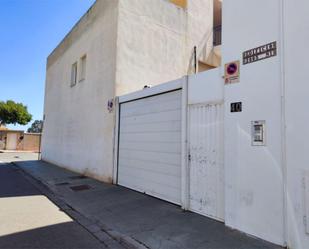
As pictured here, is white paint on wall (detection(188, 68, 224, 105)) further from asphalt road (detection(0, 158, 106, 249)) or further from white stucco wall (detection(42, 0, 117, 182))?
white stucco wall (detection(42, 0, 117, 182))

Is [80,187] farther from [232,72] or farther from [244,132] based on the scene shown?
[232,72]

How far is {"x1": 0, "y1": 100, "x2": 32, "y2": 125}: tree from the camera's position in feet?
128

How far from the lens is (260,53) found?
4191mm

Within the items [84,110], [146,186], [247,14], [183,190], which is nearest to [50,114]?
[84,110]

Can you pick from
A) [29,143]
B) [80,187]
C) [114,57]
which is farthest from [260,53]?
[29,143]

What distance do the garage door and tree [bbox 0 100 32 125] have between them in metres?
37.1

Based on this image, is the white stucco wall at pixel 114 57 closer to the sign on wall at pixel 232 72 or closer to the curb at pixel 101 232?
the curb at pixel 101 232

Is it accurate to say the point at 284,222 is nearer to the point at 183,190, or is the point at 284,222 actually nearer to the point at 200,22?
the point at 183,190

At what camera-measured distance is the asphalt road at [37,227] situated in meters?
4.07

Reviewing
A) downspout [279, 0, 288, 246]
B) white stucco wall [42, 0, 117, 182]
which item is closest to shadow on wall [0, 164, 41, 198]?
white stucco wall [42, 0, 117, 182]

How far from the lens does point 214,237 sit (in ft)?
13.5

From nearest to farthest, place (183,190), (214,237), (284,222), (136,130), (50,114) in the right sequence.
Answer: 1. (284,222)
2. (214,237)
3. (183,190)
4. (136,130)
5. (50,114)

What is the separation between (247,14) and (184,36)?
6752mm

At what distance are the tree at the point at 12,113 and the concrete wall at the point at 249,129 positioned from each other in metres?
41.6
